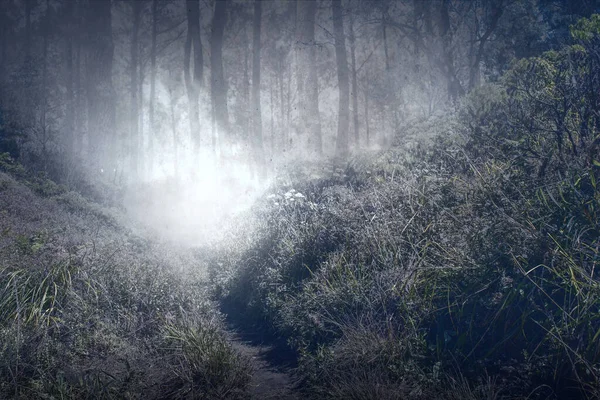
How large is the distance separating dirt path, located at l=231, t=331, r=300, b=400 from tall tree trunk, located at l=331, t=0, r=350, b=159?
897cm

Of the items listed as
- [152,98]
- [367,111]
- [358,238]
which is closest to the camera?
[358,238]

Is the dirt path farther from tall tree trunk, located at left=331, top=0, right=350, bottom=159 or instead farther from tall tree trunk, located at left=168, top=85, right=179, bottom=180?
tall tree trunk, located at left=168, top=85, right=179, bottom=180

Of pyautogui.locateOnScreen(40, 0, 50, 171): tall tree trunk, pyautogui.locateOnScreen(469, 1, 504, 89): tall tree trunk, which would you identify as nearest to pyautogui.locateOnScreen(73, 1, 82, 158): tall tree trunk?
pyautogui.locateOnScreen(40, 0, 50, 171): tall tree trunk

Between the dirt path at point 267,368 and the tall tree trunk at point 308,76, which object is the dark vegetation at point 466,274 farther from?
the tall tree trunk at point 308,76

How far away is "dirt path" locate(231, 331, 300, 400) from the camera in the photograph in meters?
3.41

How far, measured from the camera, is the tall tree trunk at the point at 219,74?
15.6 metres

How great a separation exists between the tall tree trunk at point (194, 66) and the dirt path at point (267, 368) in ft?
40.5

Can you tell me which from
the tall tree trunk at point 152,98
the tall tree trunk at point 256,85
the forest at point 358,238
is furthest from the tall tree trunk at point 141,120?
the tall tree trunk at point 256,85

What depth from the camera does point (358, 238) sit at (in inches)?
189

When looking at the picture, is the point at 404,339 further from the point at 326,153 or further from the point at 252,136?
the point at 252,136

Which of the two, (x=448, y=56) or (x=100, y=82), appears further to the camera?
(x=100, y=82)

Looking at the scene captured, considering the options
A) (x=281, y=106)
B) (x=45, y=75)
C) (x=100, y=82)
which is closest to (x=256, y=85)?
(x=281, y=106)

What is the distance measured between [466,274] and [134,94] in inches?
661

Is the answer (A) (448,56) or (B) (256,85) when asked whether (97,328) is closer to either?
(A) (448,56)
